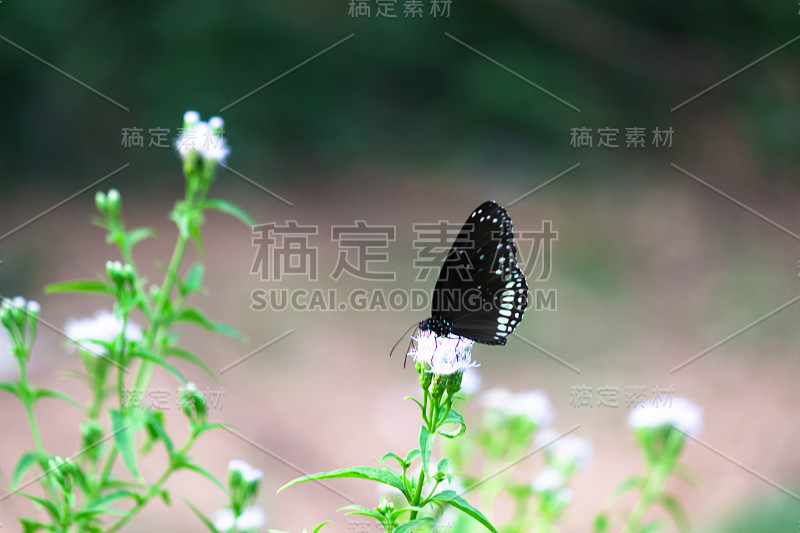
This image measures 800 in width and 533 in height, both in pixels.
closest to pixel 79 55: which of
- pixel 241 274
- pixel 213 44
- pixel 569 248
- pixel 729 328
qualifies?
pixel 213 44

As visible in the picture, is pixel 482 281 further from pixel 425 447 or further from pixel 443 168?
pixel 443 168

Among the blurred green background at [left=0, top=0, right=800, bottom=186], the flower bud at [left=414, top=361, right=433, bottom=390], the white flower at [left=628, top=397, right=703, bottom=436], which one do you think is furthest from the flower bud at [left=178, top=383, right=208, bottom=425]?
the blurred green background at [left=0, top=0, right=800, bottom=186]

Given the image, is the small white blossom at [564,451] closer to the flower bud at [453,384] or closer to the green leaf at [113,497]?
the flower bud at [453,384]

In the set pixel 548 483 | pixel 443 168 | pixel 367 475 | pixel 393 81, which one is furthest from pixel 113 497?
pixel 393 81

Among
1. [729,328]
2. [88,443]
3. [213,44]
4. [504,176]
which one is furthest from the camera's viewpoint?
[504,176]

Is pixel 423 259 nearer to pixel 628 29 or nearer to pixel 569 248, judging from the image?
pixel 569 248

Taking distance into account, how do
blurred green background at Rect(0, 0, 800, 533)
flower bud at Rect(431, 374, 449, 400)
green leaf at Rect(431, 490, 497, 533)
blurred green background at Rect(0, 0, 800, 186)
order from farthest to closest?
blurred green background at Rect(0, 0, 800, 186) < blurred green background at Rect(0, 0, 800, 533) < flower bud at Rect(431, 374, 449, 400) < green leaf at Rect(431, 490, 497, 533)

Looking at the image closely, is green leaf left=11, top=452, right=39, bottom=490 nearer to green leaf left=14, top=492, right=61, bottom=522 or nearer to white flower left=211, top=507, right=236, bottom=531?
green leaf left=14, top=492, right=61, bottom=522
